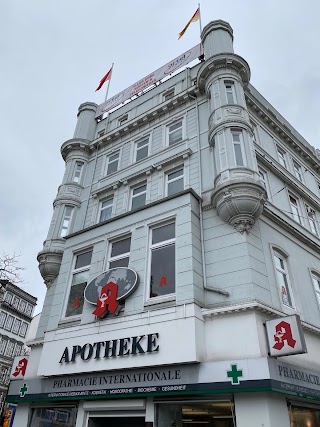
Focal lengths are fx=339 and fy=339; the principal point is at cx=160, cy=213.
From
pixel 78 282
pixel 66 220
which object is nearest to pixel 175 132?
pixel 66 220

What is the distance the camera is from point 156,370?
10.1m

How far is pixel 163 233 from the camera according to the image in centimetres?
1291

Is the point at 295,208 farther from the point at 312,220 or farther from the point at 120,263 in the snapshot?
the point at 120,263

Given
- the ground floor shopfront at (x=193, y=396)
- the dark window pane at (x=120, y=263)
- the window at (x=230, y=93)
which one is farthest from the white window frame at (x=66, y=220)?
the window at (x=230, y=93)

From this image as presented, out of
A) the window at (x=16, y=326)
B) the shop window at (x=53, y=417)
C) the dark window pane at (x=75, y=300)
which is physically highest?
the window at (x=16, y=326)

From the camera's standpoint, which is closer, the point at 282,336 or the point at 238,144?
the point at 282,336

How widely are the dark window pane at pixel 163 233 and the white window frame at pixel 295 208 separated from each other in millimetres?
7075

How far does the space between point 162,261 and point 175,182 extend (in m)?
4.71

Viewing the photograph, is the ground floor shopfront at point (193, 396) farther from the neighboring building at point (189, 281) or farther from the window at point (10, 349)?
the window at point (10, 349)

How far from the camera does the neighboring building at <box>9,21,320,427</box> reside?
9.41m

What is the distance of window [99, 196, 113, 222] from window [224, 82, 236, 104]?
25.0ft

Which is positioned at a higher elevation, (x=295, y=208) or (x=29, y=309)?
(x=29, y=309)

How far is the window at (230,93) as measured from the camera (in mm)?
15461

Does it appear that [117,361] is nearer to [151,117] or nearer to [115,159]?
[115,159]
